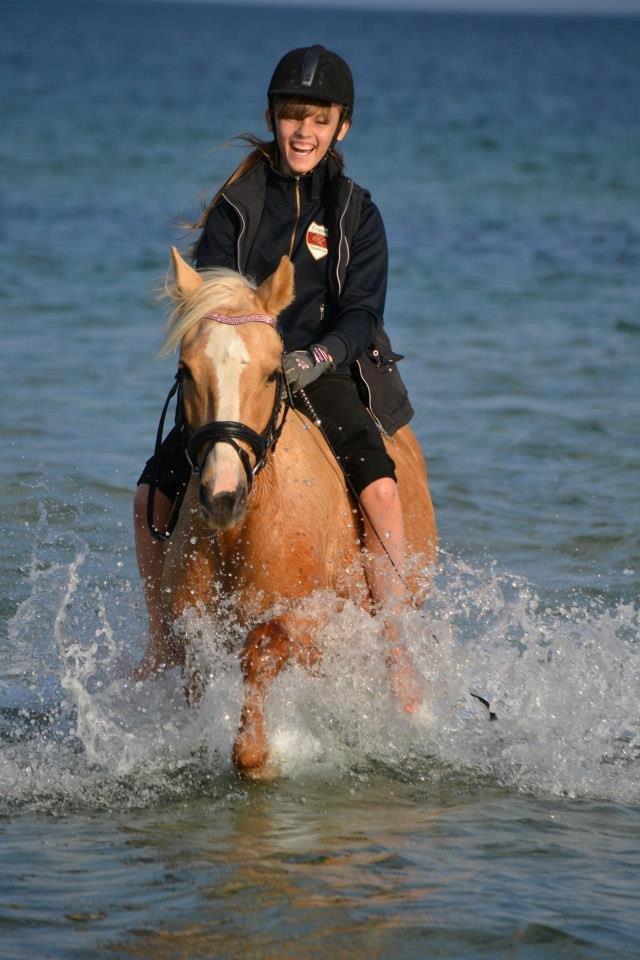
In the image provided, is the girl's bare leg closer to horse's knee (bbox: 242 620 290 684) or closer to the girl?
the girl

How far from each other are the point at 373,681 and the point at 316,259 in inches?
72.2

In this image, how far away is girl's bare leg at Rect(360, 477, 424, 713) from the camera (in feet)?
19.6

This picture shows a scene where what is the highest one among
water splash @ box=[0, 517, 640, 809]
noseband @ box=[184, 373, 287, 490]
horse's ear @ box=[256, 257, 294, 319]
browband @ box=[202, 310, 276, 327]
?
horse's ear @ box=[256, 257, 294, 319]

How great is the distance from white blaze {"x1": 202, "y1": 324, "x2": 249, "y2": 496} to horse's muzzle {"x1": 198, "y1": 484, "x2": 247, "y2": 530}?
0.05m

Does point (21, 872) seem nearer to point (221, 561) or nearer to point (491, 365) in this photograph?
point (221, 561)

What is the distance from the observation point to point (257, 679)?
529 centimetres

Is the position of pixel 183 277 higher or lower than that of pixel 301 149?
lower

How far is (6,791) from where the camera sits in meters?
5.61

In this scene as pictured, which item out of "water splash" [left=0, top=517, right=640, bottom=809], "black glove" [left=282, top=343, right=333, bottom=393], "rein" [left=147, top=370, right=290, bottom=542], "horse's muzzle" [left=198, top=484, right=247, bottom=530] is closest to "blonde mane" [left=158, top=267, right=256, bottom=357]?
"rein" [left=147, top=370, right=290, bottom=542]

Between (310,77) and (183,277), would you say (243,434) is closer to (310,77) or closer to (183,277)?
(183,277)

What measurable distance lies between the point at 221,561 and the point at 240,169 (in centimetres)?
182

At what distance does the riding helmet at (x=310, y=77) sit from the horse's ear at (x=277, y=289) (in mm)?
1104

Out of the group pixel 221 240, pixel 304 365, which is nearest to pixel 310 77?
pixel 221 240

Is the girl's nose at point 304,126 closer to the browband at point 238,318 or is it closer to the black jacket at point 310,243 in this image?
the black jacket at point 310,243
